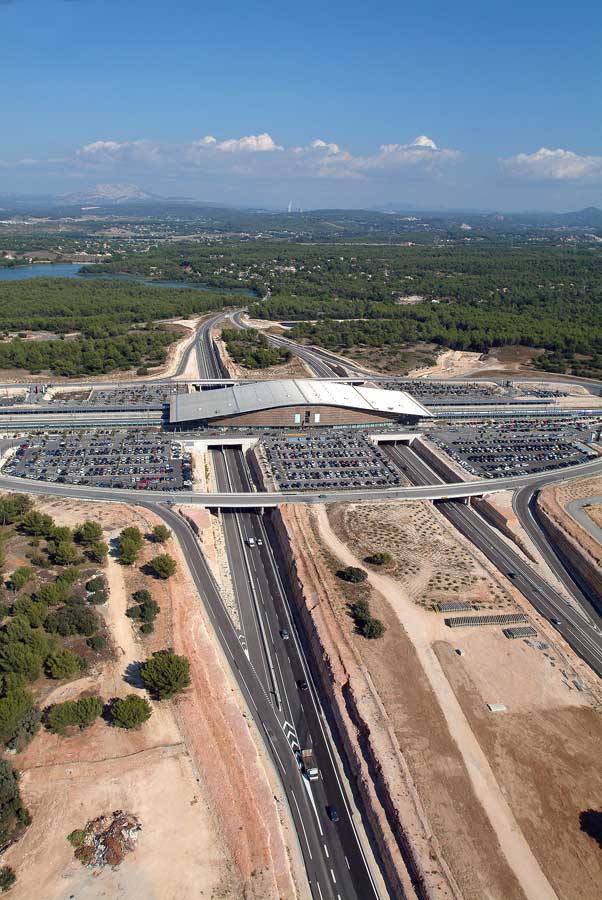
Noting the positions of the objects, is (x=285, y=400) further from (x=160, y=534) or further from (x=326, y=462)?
(x=160, y=534)

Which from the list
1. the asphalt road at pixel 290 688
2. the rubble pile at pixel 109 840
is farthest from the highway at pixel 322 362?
the rubble pile at pixel 109 840

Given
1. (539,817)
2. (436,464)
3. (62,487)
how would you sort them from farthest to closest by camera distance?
(436,464), (62,487), (539,817)

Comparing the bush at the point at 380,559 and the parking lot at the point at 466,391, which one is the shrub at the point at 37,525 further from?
the parking lot at the point at 466,391

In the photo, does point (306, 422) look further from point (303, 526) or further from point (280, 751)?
point (280, 751)

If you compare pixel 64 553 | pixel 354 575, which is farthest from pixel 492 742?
pixel 64 553

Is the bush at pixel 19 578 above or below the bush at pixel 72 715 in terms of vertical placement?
above

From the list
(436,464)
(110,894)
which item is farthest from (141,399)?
(110,894)

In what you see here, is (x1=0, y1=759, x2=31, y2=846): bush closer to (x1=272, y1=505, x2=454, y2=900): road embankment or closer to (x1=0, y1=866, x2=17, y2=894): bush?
(x1=0, y1=866, x2=17, y2=894): bush
